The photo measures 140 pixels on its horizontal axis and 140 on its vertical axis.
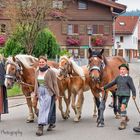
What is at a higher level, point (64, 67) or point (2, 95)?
point (64, 67)

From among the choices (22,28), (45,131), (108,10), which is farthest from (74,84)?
(108,10)

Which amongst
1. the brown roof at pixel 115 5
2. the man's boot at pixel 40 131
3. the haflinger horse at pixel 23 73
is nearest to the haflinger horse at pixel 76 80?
the haflinger horse at pixel 23 73

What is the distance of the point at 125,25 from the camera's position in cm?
9969

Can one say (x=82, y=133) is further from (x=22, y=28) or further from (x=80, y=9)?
(x=80, y=9)

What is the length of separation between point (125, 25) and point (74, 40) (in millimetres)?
32976

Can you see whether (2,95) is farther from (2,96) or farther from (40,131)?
(40,131)

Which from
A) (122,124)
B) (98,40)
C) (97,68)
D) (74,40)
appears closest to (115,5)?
(98,40)

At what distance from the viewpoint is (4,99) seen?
14344 mm

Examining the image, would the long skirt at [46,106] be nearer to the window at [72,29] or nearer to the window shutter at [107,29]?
the window shutter at [107,29]

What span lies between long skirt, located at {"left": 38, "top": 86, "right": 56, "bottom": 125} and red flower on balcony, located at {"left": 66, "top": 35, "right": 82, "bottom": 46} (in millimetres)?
56549

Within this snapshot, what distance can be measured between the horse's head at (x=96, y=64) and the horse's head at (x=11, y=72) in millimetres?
→ 2001

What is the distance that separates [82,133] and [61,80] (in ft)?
8.22

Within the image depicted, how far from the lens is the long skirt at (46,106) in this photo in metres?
11.7

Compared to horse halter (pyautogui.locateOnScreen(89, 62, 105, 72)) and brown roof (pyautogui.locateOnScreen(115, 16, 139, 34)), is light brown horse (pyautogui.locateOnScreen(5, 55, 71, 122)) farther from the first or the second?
brown roof (pyautogui.locateOnScreen(115, 16, 139, 34))
